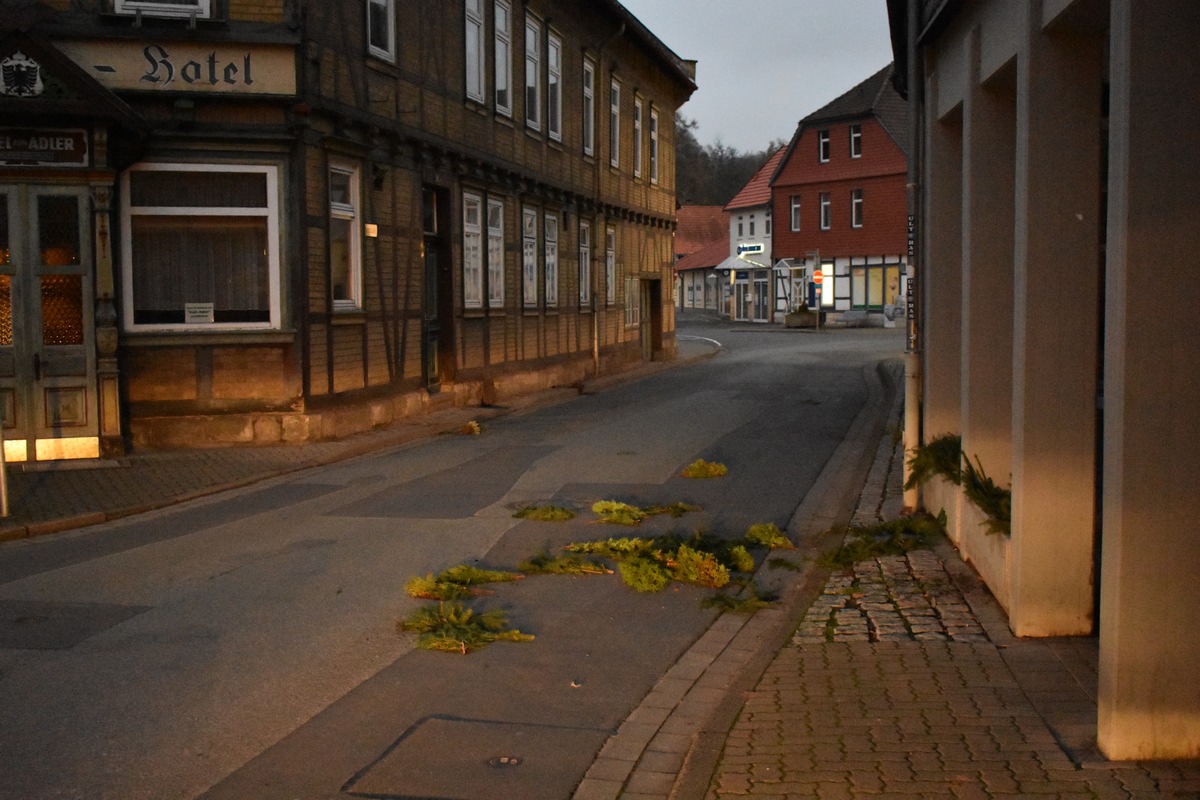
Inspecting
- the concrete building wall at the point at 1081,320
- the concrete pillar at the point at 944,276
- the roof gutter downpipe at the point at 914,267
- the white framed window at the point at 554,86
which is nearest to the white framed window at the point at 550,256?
the white framed window at the point at 554,86

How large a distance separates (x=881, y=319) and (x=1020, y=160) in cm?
5262

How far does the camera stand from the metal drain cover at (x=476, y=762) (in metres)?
4.91

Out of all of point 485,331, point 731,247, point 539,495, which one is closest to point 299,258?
point 539,495

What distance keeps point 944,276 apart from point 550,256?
1666cm

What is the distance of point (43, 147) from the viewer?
1352 cm

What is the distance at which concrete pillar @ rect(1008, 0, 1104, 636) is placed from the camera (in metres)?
6.52

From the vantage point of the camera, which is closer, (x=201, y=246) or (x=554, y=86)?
(x=201, y=246)

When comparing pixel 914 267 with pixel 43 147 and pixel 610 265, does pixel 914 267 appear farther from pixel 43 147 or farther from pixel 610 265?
pixel 610 265

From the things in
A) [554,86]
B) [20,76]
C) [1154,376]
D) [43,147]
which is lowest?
[1154,376]

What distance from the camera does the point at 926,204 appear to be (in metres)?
10.9

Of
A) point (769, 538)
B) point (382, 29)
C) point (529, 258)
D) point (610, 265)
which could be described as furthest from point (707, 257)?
point (769, 538)

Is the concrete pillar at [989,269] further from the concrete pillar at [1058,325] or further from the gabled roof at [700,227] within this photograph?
the gabled roof at [700,227]

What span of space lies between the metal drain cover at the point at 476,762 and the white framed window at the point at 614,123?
2681 cm

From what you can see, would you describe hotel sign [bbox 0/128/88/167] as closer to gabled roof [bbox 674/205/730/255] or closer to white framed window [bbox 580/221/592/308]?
white framed window [bbox 580/221/592/308]
